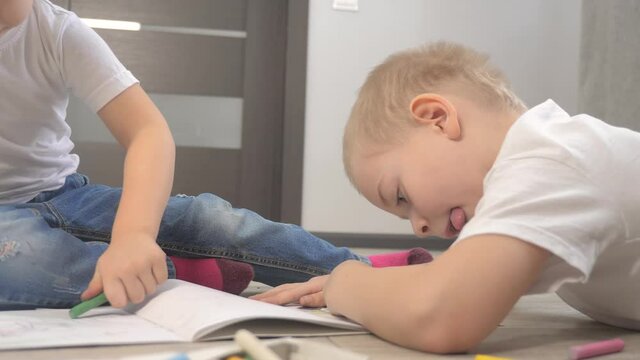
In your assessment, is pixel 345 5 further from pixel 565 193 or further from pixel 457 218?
pixel 565 193

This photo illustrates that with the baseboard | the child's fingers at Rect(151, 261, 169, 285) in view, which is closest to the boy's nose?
the child's fingers at Rect(151, 261, 169, 285)

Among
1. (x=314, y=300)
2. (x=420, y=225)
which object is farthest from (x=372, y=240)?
(x=420, y=225)

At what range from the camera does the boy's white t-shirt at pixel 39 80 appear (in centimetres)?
83

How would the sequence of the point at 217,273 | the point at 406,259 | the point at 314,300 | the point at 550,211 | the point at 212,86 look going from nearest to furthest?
the point at 550,211 < the point at 314,300 < the point at 217,273 < the point at 406,259 < the point at 212,86

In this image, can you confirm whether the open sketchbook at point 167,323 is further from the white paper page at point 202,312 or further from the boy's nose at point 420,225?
the boy's nose at point 420,225

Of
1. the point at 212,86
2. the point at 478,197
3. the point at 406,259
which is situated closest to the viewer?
the point at 478,197

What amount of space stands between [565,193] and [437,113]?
0.16 m

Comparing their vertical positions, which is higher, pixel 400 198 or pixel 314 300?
pixel 400 198

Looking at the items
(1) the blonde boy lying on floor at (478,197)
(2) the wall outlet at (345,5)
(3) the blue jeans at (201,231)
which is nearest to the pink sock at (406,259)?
(3) the blue jeans at (201,231)

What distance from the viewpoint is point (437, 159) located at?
2.12 ft

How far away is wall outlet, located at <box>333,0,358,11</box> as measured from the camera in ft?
8.27

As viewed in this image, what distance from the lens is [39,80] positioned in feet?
2.83

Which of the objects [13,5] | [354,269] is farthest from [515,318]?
[13,5]

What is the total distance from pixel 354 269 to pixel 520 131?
0.20 metres
